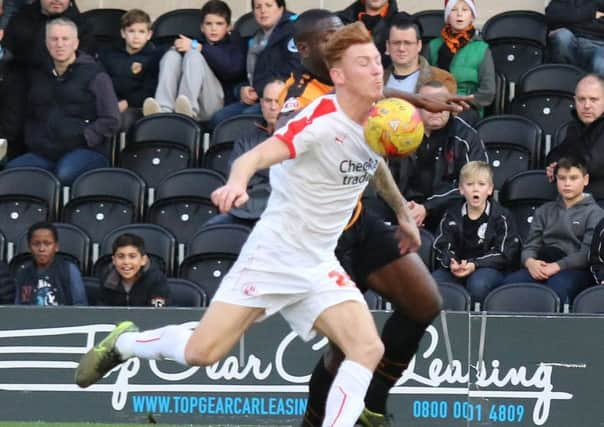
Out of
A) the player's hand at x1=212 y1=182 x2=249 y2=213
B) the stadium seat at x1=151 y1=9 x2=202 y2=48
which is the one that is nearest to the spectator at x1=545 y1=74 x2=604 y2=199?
the stadium seat at x1=151 y1=9 x2=202 y2=48

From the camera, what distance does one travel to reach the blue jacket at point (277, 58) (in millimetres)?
13500

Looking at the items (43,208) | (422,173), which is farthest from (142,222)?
(422,173)

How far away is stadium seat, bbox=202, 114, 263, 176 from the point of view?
1345cm

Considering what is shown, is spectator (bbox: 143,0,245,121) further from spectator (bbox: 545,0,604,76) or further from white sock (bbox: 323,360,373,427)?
white sock (bbox: 323,360,373,427)

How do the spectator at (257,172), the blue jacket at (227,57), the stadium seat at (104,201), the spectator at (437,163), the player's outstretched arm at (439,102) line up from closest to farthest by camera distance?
the player's outstretched arm at (439,102)
the spectator at (437,163)
the spectator at (257,172)
the stadium seat at (104,201)
the blue jacket at (227,57)

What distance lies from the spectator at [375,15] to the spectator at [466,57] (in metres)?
0.47

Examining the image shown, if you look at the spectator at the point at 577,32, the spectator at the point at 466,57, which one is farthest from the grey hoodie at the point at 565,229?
the spectator at the point at 577,32

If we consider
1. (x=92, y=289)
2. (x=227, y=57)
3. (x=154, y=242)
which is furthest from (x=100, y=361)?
(x=227, y=57)

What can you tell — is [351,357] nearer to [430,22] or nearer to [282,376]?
[282,376]

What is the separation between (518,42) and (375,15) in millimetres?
1362

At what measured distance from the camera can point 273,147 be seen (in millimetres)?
7387

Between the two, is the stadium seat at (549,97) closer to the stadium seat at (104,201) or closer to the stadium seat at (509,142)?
the stadium seat at (509,142)

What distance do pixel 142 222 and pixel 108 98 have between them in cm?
108

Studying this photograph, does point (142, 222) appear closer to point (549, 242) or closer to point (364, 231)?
point (549, 242)
